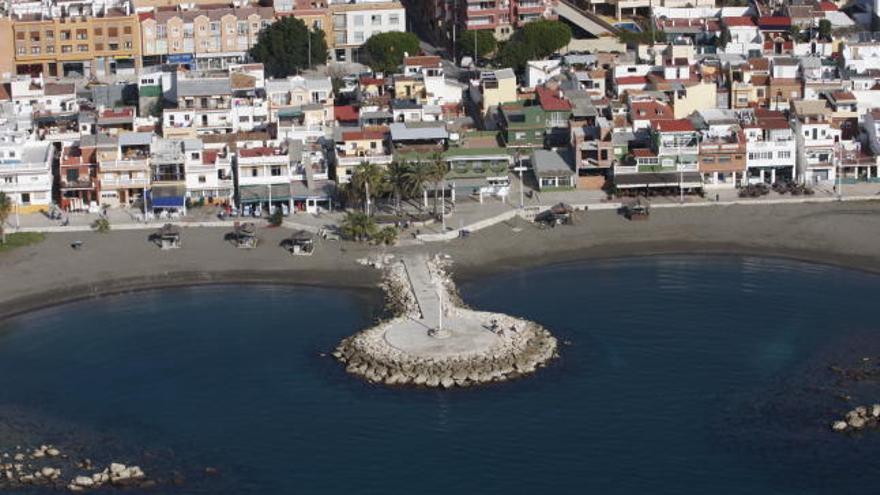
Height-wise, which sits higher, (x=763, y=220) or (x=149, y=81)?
(x=149, y=81)

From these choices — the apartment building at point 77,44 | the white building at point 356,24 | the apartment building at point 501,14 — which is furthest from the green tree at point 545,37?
the apartment building at point 77,44

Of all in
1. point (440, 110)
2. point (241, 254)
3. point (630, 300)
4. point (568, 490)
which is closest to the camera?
point (568, 490)

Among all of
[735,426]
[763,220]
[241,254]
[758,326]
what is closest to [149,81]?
[241,254]

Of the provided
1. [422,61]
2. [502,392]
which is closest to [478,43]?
[422,61]

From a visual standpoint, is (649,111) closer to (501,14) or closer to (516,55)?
(516,55)

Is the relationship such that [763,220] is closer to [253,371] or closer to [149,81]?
[253,371]

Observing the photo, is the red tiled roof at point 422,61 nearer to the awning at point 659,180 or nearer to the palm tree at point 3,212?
the awning at point 659,180

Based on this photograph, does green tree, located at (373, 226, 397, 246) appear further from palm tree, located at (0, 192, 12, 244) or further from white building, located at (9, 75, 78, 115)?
white building, located at (9, 75, 78, 115)

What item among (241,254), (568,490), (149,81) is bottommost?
(568,490)

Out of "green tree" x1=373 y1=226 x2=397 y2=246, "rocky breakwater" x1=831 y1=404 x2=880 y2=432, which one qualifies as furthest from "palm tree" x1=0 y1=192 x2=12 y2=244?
"rocky breakwater" x1=831 y1=404 x2=880 y2=432
